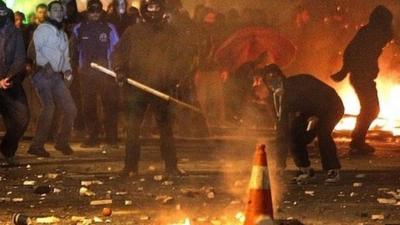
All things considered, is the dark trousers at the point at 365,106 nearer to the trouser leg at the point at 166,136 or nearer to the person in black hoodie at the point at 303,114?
the person in black hoodie at the point at 303,114

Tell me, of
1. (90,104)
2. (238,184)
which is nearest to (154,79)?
(238,184)

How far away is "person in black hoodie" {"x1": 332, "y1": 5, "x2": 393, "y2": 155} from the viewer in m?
14.3

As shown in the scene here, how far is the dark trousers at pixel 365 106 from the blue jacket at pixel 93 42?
340cm

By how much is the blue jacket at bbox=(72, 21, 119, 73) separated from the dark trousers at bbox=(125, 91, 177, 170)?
3.12m

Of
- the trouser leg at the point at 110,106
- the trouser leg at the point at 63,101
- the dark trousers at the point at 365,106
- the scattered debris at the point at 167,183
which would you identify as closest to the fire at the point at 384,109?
the dark trousers at the point at 365,106

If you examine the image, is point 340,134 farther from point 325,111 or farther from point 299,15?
point 325,111

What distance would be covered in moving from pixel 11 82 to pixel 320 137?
361cm

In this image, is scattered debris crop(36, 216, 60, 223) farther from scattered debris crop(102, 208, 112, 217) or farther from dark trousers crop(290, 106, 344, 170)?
dark trousers crop(290, 106, 344, 170)

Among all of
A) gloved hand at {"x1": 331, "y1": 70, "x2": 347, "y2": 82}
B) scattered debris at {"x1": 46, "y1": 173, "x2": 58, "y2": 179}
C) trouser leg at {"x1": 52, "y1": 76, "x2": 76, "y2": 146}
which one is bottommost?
scattered debris at {"x1": 46, "y1": 173, "x2": 58, "y2": 179}

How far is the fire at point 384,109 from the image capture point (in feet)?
57.1

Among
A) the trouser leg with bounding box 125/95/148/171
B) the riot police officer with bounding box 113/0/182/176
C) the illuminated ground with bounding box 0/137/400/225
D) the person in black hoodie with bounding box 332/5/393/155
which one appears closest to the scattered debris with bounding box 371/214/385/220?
the illuminated ground with bounding box 0/137/400/225

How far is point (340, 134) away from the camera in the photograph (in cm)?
1689

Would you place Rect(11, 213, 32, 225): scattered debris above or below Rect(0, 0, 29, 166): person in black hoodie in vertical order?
below

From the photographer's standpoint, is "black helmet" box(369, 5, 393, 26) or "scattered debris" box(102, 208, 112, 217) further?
"black helmet" box(369, 5, 393, 26)
